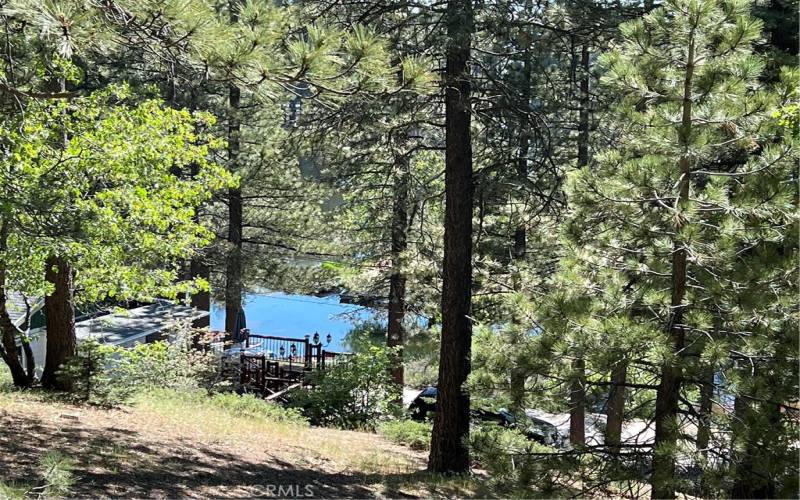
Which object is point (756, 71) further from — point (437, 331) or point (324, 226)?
point (324, 226)

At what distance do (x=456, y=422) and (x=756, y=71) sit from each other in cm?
492

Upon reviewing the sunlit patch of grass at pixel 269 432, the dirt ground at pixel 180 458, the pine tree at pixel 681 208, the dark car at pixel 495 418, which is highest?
the pine tree at pixel 681 208

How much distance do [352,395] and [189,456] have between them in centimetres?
576

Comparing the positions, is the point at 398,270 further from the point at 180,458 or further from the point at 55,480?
the point at 55,480

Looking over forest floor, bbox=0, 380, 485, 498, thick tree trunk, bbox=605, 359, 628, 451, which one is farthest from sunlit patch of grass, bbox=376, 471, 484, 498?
thick tree trunk, bbox=605, 359, 628, 451

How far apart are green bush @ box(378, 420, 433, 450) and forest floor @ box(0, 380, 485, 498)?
737 millimetres

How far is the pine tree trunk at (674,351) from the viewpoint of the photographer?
4262 millimetres

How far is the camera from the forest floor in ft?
18.1

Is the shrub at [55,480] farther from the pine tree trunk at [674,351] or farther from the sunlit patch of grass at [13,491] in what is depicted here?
the pine tree trunk at [674,351]

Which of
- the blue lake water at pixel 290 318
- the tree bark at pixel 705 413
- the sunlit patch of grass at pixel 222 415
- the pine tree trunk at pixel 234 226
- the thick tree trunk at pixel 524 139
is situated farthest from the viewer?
the blue lake water at pixel 290 318

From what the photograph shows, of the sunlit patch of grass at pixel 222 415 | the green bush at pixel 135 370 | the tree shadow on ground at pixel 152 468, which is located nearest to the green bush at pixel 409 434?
the sunlit patch of grass at pixel 222 415

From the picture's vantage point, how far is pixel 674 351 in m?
4.48

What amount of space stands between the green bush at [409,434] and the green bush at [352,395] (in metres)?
0.93

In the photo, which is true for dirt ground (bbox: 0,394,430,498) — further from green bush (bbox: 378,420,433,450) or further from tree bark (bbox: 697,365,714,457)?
tree bark (bbox: 697,365,714,457)
